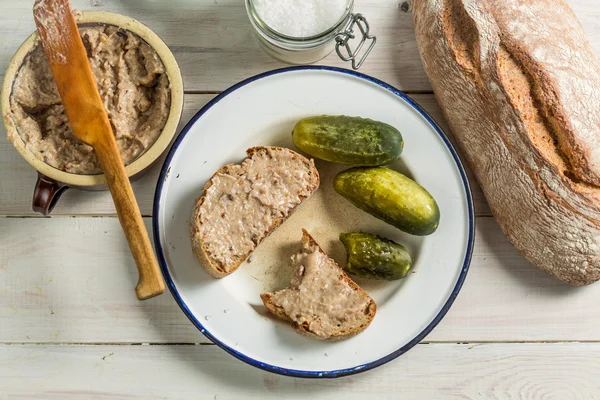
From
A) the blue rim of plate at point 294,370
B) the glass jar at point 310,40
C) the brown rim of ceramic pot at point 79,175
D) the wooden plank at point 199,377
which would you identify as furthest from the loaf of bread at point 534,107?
the brown rim of ceramic pot at point 79,175

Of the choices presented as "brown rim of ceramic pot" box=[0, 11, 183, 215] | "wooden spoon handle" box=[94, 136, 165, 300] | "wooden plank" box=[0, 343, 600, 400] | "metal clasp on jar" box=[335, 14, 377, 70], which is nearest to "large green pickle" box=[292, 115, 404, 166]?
"metal clasp on jar" box=[335, 14, 377, 70]

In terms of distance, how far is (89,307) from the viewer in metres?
1.86

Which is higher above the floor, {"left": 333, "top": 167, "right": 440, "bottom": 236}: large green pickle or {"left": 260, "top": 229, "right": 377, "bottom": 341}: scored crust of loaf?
{"left": 333, "top": 167, "right": 440, "bottom": 236}: large green pickle

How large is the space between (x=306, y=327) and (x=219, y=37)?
3.30 feet

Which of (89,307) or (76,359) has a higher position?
(89,307)

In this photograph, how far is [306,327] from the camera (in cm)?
169

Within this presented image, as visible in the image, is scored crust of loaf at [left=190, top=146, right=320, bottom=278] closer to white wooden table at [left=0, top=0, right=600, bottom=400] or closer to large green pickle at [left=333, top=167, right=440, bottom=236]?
large green pickle at [left=333, top=167, right=440, bottom=236]

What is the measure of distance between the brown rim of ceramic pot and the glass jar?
0.29m

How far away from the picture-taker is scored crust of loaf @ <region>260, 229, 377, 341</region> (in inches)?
66.8

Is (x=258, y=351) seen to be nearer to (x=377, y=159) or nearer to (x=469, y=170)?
(x=377, y=159)

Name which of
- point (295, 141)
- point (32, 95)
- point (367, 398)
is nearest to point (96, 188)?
point (32, 95)

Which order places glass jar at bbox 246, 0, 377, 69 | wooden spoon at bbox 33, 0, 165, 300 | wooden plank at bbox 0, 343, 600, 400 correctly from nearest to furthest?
wooden spoon at bbox 33, 0, 165, 300 → glass jar at bbox 246, 0, 377, 69 → wooden plank at bbox 0, 343, 600, 400

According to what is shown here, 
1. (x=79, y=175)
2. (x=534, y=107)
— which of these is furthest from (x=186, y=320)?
(x=534, y=107)

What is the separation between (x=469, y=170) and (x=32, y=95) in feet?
4.55
